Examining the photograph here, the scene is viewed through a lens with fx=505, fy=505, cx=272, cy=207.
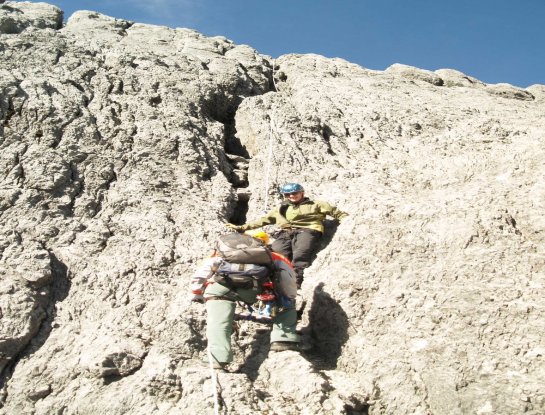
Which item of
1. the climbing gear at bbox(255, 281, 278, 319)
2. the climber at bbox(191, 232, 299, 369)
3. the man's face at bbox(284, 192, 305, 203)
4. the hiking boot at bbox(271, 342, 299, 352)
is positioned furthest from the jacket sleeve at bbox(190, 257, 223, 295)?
the man's face at bbox(284, 192, 305, 203)

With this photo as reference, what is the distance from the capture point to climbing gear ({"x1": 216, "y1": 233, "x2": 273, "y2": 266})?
247 inches

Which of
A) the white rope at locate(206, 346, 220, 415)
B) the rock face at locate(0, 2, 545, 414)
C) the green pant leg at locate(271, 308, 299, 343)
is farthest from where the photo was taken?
the green pant leg at locate(271, 308, 299, 343)

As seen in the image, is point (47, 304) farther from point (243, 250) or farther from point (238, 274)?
point (243, 250)

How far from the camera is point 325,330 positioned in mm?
6836

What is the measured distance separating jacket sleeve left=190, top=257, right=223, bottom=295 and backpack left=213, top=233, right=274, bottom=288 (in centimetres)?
12

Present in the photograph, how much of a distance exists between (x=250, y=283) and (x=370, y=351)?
1697 mm

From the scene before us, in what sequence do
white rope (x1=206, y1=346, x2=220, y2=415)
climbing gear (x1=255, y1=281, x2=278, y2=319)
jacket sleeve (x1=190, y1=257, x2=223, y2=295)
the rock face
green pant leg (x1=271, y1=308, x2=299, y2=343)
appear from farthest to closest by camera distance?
1. climbing gear (x1=255, y1=281, x2=278, y2=319)
2. jacket sleeve (x1=190, y1=257, x2=223, y2=295)
3. green pant leg (x1=271, y1=308, x2=299, y2=343)
4. the rock face
5. white rope (x1=206, y1=346, x2=220, y2=415)

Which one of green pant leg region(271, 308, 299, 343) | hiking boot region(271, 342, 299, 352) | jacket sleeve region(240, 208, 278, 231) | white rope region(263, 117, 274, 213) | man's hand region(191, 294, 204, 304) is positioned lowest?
hiking boot region(271, 342, 299, 352)

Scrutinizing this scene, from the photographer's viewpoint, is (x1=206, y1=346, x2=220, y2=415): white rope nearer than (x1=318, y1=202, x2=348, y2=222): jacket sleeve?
Yes

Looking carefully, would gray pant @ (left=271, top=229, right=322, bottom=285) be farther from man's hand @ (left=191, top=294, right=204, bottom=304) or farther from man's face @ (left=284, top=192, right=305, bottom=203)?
man's hand @ (left=191, top=294, right=204, bottom=304)

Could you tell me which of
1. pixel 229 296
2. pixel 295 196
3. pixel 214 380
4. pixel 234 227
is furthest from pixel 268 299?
pixel 295 196

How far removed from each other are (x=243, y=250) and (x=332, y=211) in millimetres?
2419

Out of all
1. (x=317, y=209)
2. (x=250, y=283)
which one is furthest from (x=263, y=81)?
(x=250, y=283)

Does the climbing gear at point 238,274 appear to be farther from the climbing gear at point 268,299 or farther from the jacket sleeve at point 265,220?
the jacket sleeve at point 265,220
